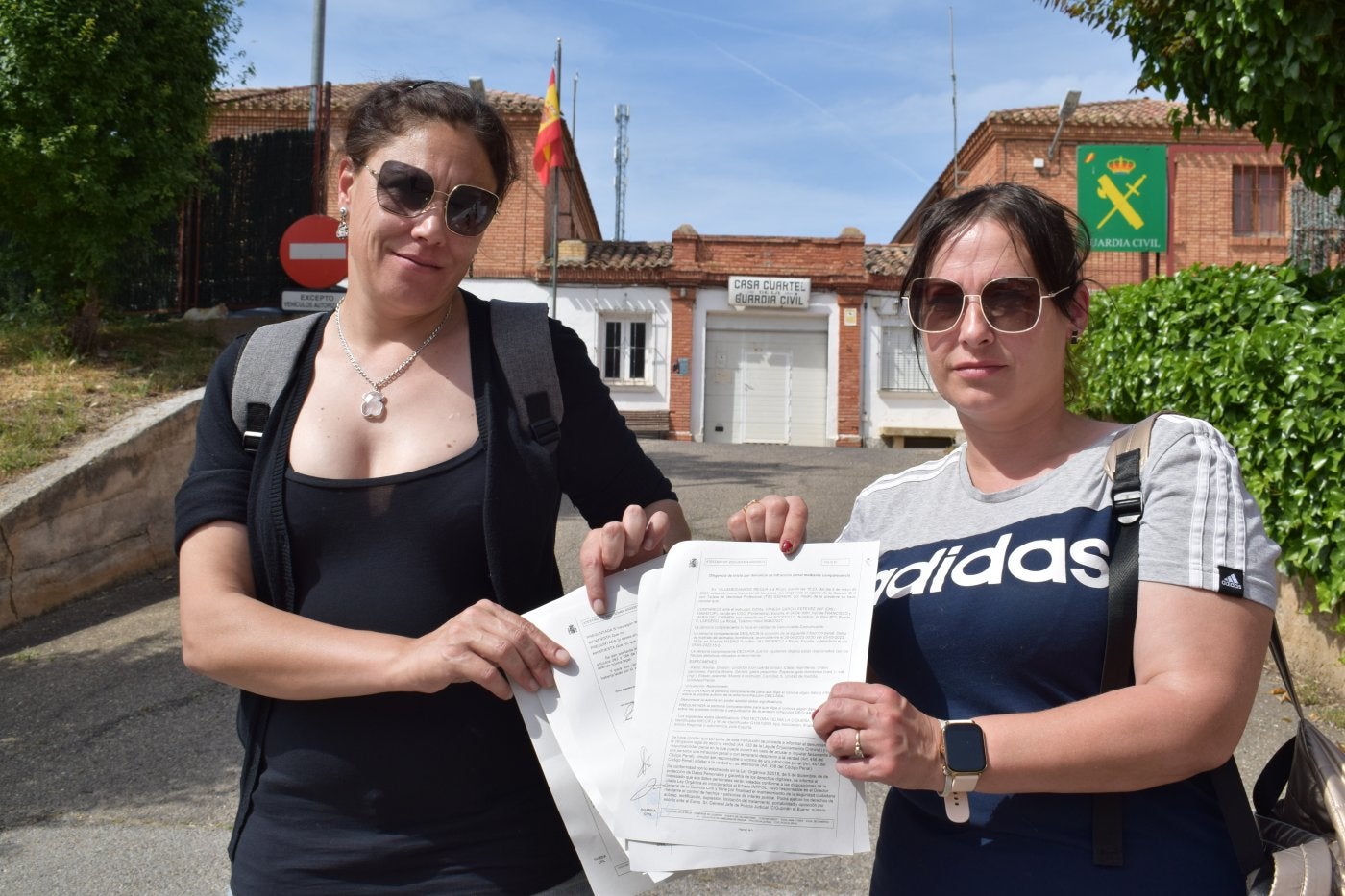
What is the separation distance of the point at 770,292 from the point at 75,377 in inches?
697

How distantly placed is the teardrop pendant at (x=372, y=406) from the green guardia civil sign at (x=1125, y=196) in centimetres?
1373

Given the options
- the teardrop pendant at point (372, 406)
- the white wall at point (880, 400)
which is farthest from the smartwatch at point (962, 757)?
the white wall at point (880, 400)

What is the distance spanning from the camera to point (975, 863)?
5.08ft

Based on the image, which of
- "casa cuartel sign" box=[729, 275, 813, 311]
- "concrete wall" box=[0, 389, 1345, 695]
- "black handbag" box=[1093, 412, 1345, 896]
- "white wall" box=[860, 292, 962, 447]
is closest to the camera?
"black handbag" box=[1093, 412, 1345, 896]

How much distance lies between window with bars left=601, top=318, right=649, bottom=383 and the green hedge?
59.3 feet

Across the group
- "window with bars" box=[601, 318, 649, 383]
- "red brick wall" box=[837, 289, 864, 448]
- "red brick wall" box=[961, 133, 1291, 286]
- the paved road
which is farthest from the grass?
"red brick wall" box=[961, 133, 1291, 286]

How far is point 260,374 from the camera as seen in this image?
67.6 inches

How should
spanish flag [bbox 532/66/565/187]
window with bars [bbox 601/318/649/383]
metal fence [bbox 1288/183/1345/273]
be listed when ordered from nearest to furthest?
1. metal fence [bbox 1288/183/1345/273]
2. spanish flag [bbox 532/66/565/187]
3. window with bars [bbox 601/318/649/383]

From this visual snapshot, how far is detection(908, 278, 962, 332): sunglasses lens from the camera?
5.76 ft

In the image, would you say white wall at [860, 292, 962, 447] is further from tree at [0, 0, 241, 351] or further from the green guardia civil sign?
tree at [0, 0, 241, 351]

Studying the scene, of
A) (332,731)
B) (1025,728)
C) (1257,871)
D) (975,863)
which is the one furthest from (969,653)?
(332,731)

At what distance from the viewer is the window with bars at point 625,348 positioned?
24188 millimetres

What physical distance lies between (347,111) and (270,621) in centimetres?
102

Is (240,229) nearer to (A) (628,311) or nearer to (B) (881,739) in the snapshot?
(A) (628,311)
